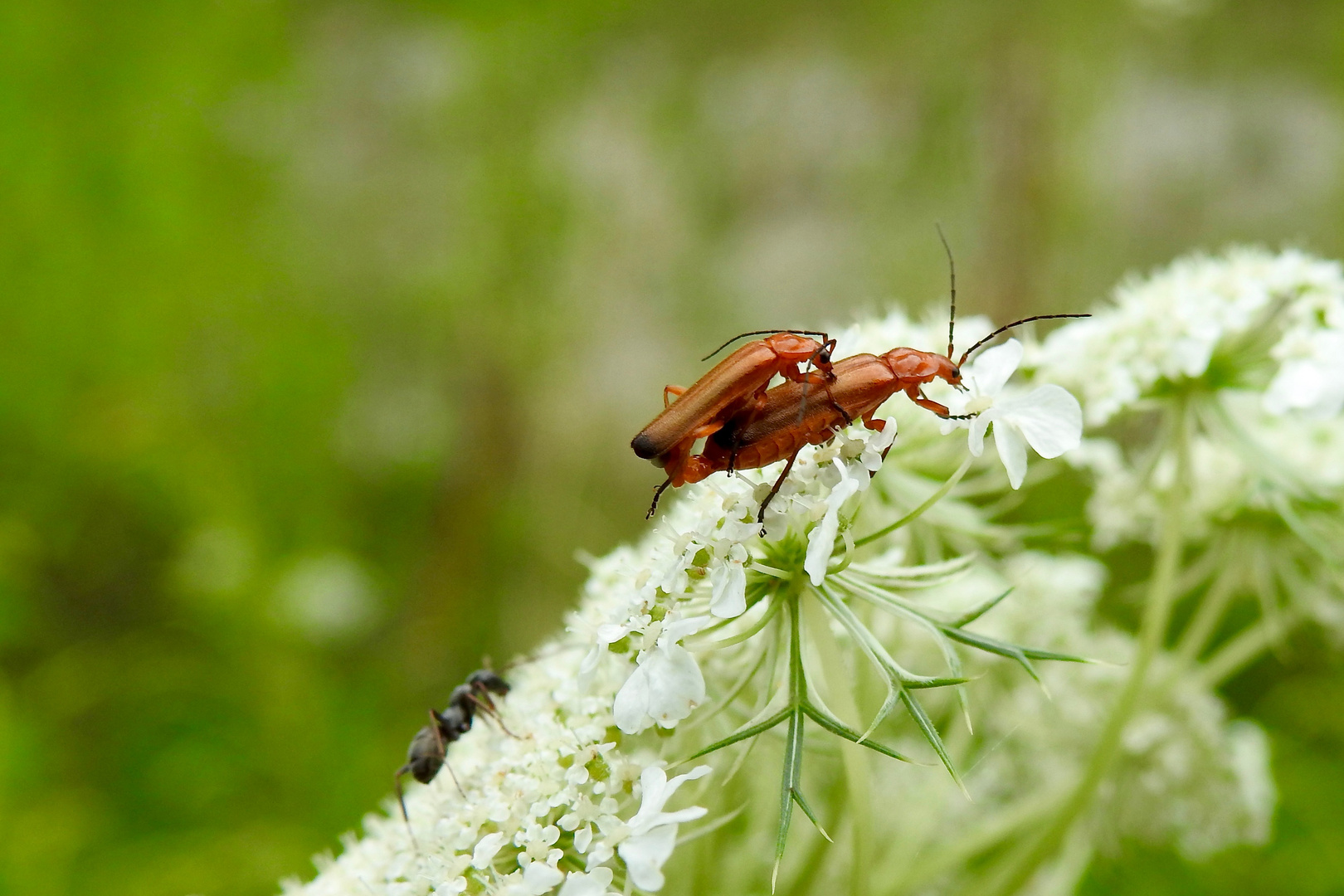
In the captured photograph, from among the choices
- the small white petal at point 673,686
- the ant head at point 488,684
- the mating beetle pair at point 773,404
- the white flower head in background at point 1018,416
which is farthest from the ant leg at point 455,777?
the white flower head in background at point 1018,416

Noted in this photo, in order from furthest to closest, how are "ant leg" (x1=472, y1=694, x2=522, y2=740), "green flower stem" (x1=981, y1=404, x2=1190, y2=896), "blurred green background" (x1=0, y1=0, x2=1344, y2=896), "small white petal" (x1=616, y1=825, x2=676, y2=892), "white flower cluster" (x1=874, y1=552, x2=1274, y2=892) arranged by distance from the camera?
"blurred green background" (x1=0, y1=0, x2=1344, y2=896)
"white flower cluster" (x1=874, y1=552, x2=1274, y2=892)
"green flower stem" (x1=981, y1=404, x2=1190, y2=896)
"ant leg" (x1=472, y1=694, x2=522, y2=740)
"small white petal" (x1=616, y1=825, x2=676, y2=892)

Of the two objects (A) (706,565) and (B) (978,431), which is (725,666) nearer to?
(A) (706,565)

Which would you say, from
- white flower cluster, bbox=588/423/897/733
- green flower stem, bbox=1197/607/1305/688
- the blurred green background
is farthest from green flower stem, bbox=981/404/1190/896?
the blurred green background

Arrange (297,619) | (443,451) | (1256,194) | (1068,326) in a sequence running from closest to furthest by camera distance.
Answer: (1068,326) < (297,619) < (443,451) < (1256,194)

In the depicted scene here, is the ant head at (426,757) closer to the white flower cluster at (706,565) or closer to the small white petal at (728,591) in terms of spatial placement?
the white flower cluster at (706,565)

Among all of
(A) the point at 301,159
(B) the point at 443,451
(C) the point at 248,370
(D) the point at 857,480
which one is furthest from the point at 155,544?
(D) the point at 857,480

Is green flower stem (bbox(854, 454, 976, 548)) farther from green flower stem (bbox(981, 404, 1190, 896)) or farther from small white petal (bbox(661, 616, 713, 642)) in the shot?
green flower stem (bbox(981, 404, 1190, 896))

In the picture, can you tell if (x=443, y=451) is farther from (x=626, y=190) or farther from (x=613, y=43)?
(x=613, y=43)
